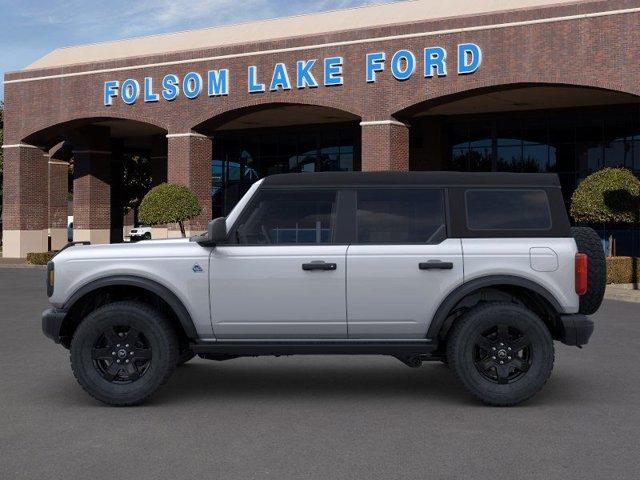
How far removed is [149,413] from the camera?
7.09m

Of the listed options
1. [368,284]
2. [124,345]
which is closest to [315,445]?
[368,284]

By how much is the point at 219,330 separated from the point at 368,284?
1397 mm

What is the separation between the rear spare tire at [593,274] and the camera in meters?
7.36

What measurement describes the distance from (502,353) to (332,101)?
24.8 m

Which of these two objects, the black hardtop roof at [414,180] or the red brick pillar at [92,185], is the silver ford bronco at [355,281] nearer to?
the black hardtop roof at [414,180]

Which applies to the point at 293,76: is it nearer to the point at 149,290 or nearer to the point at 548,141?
the point at 548,141

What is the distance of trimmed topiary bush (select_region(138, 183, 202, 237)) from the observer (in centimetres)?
3206

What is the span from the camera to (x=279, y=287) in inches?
285

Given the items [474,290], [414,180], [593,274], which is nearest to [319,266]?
[414,180]

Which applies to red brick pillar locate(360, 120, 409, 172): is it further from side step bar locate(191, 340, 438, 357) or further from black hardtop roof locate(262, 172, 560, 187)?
side step bar locate(191, 340, 438, 357)

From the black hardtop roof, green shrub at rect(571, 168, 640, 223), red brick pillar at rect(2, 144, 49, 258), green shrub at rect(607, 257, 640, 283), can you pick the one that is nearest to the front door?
the black hardtop roof

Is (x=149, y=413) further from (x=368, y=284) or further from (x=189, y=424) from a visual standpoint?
(x=368, y=284)

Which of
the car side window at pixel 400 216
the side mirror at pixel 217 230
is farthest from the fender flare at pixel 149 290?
the car side window at pixel 400 216

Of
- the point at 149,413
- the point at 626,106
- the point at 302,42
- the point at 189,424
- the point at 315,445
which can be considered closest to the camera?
the point at 315,445
